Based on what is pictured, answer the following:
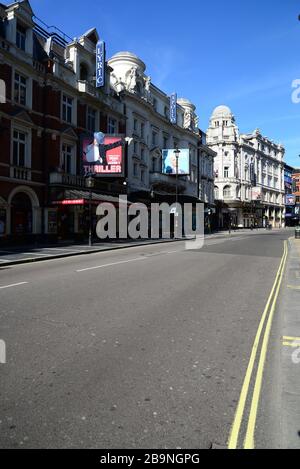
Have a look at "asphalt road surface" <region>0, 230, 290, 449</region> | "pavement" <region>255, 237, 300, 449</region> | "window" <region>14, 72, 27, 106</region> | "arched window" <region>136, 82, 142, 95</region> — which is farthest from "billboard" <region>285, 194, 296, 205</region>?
"pavement" <region>255, 237, 300, 449</region>

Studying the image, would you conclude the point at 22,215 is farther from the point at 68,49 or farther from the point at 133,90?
the point at 133,90

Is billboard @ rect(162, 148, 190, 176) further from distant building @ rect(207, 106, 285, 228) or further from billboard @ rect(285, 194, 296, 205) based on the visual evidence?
billboard @ rect(285, 194, 296, 205)

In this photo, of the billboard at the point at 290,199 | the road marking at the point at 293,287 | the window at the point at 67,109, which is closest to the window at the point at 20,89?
the window at the point at 67,109

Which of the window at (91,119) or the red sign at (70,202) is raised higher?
the window at (91,119)

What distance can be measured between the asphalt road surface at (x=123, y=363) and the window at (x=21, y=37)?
68.8 ft

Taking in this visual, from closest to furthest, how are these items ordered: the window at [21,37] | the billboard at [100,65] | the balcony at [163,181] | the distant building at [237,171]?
the window at [21,37] < the billboard at [100,65] < the balcony at [163,181] < the distant building at [237,171]

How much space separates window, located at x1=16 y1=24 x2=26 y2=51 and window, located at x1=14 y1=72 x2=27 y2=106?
77.0 inches

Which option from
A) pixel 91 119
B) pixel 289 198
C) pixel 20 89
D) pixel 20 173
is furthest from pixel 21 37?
pixel 289 198

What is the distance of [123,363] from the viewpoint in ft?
17.0

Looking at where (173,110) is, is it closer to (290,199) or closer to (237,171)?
Result: (237,171)

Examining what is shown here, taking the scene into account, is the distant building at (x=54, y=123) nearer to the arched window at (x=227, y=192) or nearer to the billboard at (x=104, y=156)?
the billboard at (x=104, y=156)

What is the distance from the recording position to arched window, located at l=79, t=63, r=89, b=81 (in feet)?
107

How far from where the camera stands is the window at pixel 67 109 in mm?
29761

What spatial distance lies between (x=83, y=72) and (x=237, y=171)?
5574 centimetres
